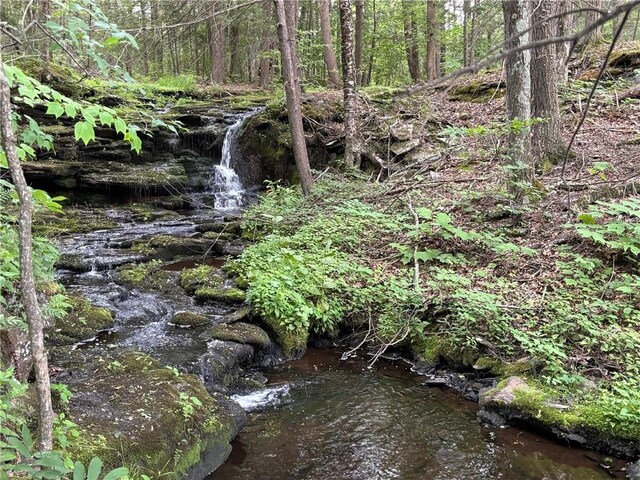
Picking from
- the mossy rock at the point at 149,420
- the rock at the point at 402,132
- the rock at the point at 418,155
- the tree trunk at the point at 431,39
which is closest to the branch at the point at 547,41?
the mossy rock at the point at 149,420

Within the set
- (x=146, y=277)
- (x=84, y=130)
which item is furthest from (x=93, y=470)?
(x=146, y=277)

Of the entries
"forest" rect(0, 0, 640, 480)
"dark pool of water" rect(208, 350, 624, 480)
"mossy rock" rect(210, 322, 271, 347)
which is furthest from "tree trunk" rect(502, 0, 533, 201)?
"mossy rock" rect(210, 322, 271, 347)

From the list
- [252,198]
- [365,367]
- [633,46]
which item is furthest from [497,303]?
[633,46]

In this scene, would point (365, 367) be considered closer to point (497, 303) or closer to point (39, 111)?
point (497, 303)

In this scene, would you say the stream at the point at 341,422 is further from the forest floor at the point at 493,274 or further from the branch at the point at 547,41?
the branch at the point at 547,41

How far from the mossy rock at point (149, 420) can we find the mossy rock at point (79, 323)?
1206 mm

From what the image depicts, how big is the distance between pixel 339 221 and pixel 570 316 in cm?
439

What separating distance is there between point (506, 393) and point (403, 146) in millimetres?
8475

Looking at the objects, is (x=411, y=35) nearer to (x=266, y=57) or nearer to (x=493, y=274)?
(x=266, y=57)

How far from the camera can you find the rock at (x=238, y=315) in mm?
6445

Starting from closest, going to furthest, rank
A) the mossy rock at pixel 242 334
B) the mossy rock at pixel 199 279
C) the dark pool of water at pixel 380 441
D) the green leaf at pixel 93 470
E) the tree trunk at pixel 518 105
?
the green leaf at pixel 93 470 → the dark pool of water at pixel 380 441 → the mossy rock at pixel 242 334 → the tree trunk at pixel 518 105 → the mossy rock at pixel 199 279

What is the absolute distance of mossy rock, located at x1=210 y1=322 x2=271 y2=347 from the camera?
5.95 metres

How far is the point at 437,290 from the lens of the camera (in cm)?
632

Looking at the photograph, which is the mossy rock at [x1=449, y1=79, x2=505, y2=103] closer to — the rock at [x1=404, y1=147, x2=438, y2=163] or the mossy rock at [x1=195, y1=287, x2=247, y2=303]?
the rock at [x1=404, y1=147, x2=438, y2=163]
